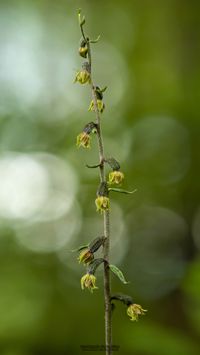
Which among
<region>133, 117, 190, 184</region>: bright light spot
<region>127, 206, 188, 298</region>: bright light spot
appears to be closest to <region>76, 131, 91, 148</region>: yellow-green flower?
<region>133, 117, 190, 184</region>: bright light spot

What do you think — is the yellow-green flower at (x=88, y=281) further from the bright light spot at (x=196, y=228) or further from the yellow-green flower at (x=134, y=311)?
the bright light spot at (x=196, y=228)

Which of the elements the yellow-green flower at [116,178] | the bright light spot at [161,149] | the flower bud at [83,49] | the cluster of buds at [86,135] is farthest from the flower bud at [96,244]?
the bright light spot at [161,149]

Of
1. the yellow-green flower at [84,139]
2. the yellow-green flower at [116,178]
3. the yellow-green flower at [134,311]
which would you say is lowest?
the yellow-green flower at [134,311]

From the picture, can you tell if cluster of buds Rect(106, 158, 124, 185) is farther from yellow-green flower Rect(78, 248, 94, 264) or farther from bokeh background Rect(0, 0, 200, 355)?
bokeh background Rect(0, 0, 200, 355)

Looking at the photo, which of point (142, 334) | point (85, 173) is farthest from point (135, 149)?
point (142, 334)

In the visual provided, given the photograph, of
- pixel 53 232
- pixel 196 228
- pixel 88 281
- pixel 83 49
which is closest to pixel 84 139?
pixel 83 49

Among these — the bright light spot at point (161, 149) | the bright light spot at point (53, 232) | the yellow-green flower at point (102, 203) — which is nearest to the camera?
the yellow-green flower at point (102, 203)
